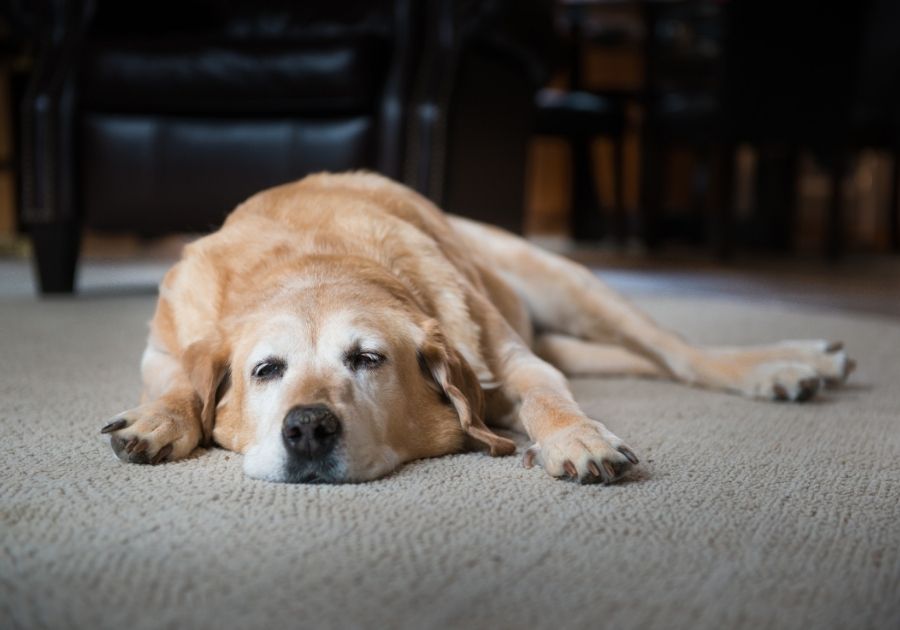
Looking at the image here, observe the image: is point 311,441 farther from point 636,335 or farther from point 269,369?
point 636,335

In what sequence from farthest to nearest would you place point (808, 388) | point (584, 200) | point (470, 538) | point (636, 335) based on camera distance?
point (584, 200), point (636, 335), point (808, 388), point (470, 538)

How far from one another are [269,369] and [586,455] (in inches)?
18.8

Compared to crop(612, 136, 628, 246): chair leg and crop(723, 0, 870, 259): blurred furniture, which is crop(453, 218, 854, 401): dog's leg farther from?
crop(612, 136, 628, 246): chair leg

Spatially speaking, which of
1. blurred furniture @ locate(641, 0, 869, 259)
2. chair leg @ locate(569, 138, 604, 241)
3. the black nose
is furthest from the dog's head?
chair leg @ locate(569, 138, 604, 241)

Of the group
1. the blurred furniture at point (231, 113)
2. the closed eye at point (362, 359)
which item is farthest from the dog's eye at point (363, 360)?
the blurred furniture at point (231, 113)

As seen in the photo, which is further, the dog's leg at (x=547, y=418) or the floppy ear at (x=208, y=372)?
the floppy ear at (x=208, y=372)

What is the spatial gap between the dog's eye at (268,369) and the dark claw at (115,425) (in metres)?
0.21

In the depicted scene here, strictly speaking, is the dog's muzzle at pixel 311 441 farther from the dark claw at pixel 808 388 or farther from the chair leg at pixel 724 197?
the chair leg at pixel 724 197

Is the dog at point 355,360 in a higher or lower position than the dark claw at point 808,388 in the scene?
higher

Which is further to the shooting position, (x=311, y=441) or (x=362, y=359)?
(x=362, y=359)

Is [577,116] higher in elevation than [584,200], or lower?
higher

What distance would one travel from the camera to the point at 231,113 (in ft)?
11.1

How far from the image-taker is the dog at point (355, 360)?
4.15 ft

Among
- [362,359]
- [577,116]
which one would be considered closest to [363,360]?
[362,359]
